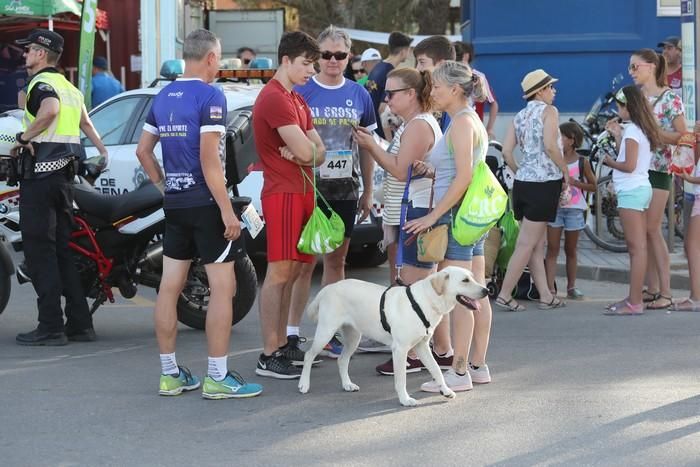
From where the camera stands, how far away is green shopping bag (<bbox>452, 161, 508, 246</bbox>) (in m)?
6.34

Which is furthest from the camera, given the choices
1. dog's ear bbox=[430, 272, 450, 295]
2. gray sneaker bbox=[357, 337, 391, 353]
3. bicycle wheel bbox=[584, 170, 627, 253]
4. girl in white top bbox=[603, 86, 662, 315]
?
bicycle wheel bbox=[584, 170, 627, 253]

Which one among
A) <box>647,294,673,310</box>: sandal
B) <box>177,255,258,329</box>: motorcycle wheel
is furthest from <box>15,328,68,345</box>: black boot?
<box>647,294,673,310</box>: sandal

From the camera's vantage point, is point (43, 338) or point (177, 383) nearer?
point (177, 383)

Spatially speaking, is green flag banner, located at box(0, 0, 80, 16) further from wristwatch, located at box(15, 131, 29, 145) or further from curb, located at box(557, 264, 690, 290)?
wristwatch, located at box(15, 131, 29, 145)

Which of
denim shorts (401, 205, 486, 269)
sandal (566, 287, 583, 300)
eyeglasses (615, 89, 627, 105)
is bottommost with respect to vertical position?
sandal (566, 287, 583, 300)

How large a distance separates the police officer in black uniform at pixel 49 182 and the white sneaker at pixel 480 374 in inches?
112

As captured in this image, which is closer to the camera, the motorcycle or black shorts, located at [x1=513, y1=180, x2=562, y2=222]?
the motorcycle

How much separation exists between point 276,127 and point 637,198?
11.6 ft

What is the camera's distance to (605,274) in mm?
11070

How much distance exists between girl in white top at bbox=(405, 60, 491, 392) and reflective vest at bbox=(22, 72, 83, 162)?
259cm

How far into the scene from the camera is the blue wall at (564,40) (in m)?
15.3

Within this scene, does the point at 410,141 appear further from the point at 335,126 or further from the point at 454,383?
the point at 454,383

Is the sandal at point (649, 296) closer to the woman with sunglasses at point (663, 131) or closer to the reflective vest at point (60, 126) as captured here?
the woman with sunglasses at point (663, 131)

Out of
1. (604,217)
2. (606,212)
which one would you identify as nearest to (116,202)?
(606,212)
